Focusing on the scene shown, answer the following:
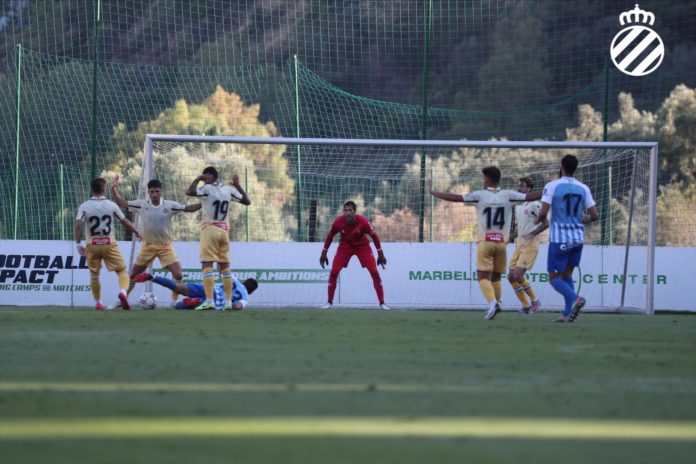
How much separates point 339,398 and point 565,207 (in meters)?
8.62

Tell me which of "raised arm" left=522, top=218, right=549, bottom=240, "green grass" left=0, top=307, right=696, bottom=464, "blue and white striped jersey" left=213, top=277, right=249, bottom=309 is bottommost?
"blue and white striped jersey" left=213, top=277, right=249, bottom=309

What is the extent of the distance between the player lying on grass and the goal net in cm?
196

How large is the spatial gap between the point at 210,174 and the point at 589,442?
460 inches

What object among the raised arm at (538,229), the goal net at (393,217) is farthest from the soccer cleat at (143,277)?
the raised arm at (538,229)

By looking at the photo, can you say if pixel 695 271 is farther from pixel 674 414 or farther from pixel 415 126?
pixel 674 414

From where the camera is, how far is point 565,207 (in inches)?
540

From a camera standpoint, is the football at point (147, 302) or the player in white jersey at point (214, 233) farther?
the football at point (147, 302)

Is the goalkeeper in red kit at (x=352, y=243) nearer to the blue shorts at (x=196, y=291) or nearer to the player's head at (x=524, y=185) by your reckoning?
the blue shorts at (x=196, y=291)

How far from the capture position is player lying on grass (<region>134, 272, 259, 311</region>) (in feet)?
52.3

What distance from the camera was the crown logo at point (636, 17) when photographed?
176 ft

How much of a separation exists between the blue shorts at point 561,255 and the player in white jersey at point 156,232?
17.3 feet

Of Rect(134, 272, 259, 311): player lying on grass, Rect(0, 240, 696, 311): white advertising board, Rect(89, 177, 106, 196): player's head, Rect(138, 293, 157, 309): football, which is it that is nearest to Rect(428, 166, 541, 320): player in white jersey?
Rect(134, 272, 259, 311): player lying on grass

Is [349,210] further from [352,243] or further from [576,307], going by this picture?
[576,307]

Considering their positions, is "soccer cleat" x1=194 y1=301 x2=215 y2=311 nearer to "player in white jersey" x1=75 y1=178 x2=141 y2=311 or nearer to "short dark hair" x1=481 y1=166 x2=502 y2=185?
"player in white jersey" x1=75 y1=178 x2=141 y2=311
